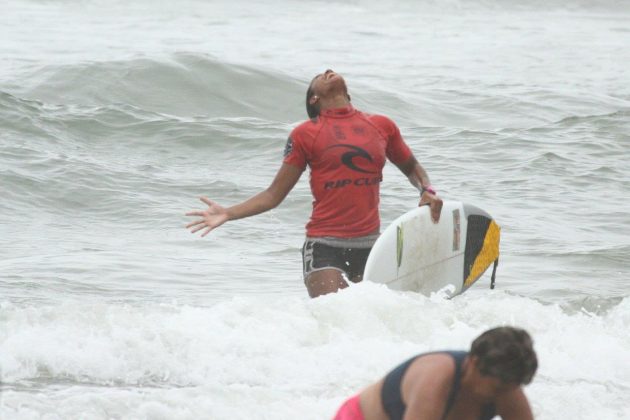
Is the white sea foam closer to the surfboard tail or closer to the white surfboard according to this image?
the white surfboard

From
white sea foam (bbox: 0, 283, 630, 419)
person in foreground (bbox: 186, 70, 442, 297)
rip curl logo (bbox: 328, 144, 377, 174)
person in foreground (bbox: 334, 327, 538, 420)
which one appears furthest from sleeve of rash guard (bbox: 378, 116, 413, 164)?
person in foreground (bbox: 334, 327, 538, 420)

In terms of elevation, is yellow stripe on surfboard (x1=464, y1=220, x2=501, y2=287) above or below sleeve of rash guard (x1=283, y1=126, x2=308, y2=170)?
below

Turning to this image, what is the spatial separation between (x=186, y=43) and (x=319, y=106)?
21779mm

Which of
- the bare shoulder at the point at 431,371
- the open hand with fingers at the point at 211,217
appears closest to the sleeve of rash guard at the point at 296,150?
the open hand with fingers at the point at 211,217

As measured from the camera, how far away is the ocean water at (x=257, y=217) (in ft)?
20.6

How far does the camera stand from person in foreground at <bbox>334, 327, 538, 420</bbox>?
380 cm

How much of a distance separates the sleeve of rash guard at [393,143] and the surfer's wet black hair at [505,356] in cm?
283

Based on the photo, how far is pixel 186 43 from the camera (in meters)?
27.8

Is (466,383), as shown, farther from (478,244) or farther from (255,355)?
(478,244)

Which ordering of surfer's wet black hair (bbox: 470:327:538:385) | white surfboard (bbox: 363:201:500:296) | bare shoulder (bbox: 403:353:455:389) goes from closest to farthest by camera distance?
surfer's wet black hair (bbox: 470:327:538:385) < bare shoulder (bbox: 403:353:455:389) < white surfboard (bbox: 363:201:500:296)

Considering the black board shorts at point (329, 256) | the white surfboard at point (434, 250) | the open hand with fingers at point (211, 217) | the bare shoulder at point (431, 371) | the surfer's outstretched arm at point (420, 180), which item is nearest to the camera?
the bare shoulder at point (431, 371)

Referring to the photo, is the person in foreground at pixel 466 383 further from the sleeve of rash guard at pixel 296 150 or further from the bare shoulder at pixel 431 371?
→ the sleeve of rash guard at pixel 296 150

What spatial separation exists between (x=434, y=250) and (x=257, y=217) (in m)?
5.12

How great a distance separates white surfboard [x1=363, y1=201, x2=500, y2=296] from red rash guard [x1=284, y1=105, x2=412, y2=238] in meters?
0.20
